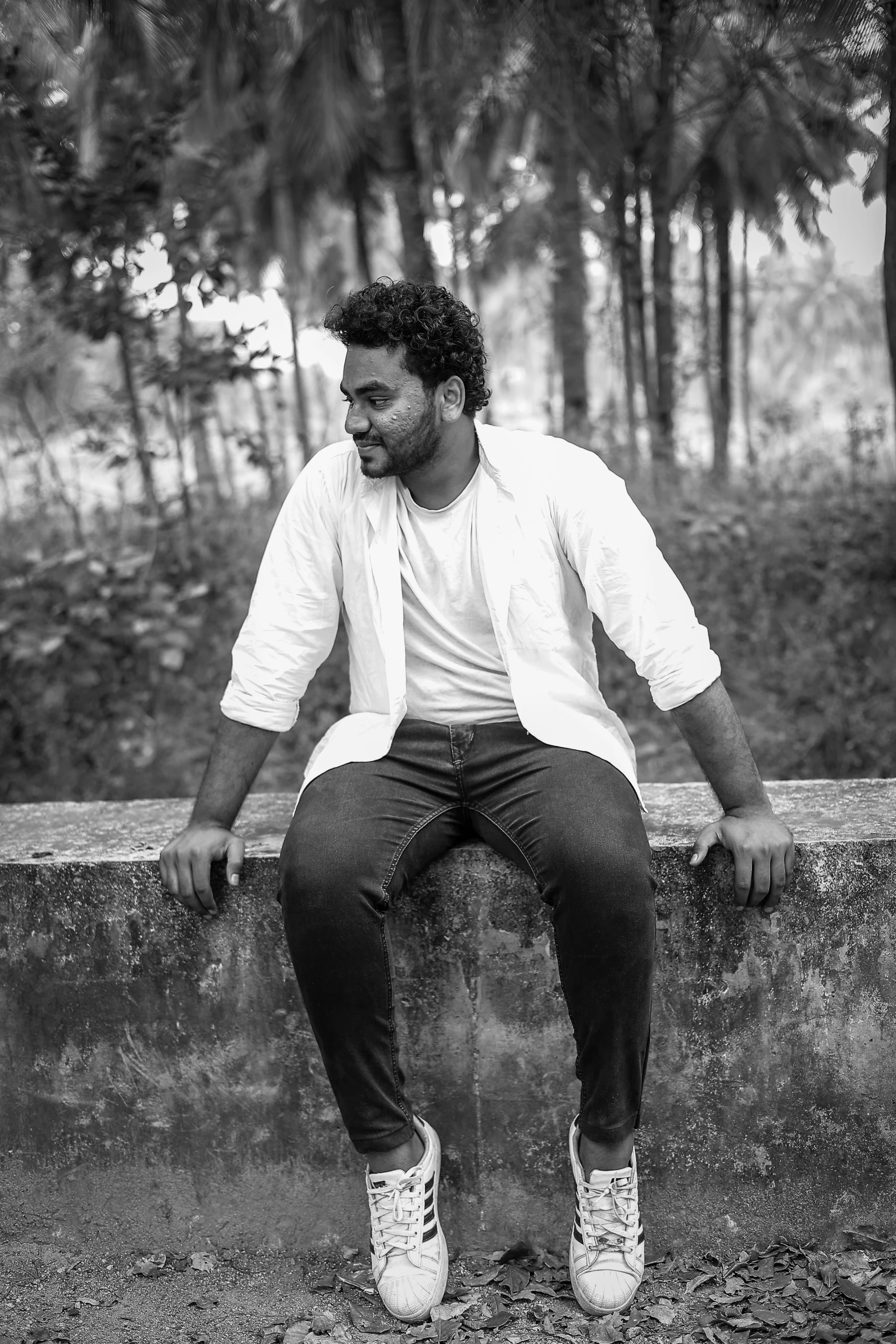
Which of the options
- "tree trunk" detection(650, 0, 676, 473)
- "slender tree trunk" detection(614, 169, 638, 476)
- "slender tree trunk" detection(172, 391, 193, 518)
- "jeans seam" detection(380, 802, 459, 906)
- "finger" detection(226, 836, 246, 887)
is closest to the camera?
"jeans seam" detection(380, 802, 459, 906)

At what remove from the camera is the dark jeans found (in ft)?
7.13

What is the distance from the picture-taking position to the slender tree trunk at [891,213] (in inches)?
199

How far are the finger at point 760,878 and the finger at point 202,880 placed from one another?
1190 millimetres

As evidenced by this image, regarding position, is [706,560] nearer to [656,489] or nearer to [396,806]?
[656,489]

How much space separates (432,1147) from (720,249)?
48.2ft

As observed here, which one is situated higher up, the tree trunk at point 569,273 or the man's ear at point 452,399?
the tree trunk at point 569,273

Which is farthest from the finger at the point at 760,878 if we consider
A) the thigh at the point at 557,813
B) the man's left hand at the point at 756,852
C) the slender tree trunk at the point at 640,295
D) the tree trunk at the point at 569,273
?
the slender tree trunk at the point at 640,295

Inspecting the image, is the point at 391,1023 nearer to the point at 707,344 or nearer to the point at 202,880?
the point at 202,880

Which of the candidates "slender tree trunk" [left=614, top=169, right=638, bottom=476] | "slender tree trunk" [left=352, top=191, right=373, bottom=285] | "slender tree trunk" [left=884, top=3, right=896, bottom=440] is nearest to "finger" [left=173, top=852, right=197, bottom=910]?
"slender tree trunk" [left=884, top=3, right=896, bottom=440]

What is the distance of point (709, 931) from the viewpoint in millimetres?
2502

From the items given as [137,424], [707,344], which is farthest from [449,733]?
[707,344]

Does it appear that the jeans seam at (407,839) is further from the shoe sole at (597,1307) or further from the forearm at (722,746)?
the shoe sole at (597,1307)

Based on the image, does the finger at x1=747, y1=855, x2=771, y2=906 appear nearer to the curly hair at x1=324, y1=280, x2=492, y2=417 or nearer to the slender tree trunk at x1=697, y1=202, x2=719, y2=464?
the curly hair at x1=324, y1=280, x2=492, y2=417

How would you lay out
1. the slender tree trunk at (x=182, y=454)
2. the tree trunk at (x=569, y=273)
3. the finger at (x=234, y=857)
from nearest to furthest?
the finger at (x=234, y=857)
the slender tree trunk at (x=182, y=454)
the tree trunk at (x=569, y=273)
